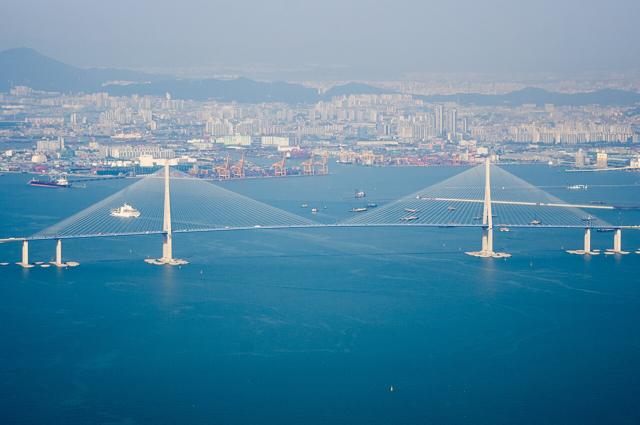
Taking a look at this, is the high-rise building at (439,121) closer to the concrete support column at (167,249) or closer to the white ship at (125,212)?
the white ship at (125,212)

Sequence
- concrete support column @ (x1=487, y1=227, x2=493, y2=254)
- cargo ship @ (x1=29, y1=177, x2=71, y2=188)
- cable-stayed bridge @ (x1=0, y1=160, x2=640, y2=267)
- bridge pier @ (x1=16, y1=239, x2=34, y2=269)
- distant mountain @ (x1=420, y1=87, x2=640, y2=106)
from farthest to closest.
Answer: distant mountain @ (x1=420, y1=87, x2=640, y2=106), cargo ship @ (x1=29, y1=177, x2=71, y2=188), concrete support column @ (x1=487, y1=227, x2=493, y2=254), cable-stayed bridge @ (x1=0, y1=160, x2=640, y2=267), bridge pier @ (x1=16, y1=239, x2=34, y2=269)

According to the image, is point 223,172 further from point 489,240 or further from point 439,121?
point 439,121

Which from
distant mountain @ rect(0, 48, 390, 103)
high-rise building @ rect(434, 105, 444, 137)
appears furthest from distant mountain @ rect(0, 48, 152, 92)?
high-rise building @ rect(434, 105, 444, 137)

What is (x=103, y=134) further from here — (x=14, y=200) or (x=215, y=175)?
(x=14, y=200)

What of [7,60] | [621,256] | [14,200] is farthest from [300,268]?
[7,60]

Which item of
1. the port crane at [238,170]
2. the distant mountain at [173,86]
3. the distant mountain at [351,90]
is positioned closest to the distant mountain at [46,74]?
the distant mountain at [173,86]

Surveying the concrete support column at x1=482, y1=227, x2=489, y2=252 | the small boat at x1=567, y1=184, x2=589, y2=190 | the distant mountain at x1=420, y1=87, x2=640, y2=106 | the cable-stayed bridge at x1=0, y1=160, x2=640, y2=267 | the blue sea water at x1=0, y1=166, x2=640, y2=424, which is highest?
the distant mountain at x1=420, y1=87, x2=640, y2=106

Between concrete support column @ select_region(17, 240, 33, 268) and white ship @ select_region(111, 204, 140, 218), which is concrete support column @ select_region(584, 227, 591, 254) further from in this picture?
concrete support column @ select_region(17, 240, 33, 268)
